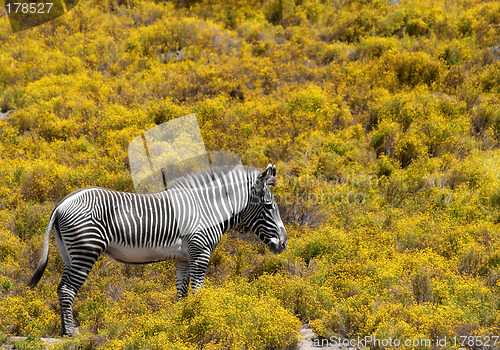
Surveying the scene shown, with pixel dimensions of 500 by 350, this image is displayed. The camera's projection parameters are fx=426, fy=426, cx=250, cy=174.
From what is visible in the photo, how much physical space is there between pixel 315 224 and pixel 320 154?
81.8 inches

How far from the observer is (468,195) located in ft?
28.1

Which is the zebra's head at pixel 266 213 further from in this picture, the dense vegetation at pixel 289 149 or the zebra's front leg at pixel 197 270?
the zebra's front leg at pixel 197 270

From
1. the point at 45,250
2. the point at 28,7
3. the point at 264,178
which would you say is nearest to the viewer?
the point at 45,250

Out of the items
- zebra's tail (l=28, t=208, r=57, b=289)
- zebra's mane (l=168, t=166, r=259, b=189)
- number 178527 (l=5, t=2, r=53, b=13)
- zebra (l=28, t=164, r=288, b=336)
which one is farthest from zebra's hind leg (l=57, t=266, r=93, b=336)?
number 178527 (l=5, t=2, r=53, b=13)

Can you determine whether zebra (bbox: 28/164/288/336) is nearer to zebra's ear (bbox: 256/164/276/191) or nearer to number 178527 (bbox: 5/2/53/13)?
zebra's ear (bbox: 256/164/276/191)

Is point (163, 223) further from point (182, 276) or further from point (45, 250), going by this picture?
point (45, 250)

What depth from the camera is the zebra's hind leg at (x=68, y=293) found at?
5297mm

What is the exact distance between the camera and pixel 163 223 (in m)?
5.69

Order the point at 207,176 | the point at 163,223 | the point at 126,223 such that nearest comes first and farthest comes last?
the point at 126,223
the point at 163,223
the point at 207,176

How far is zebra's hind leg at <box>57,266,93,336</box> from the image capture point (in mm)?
5297

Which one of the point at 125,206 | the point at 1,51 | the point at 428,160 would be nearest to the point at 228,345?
the point at 125,206

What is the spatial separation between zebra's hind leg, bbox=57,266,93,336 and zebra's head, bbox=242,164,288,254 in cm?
234

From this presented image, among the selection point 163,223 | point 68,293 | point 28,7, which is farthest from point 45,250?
point 28,7

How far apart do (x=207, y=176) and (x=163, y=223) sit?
0.92 meters
